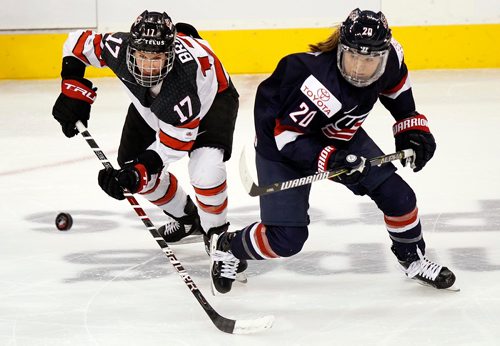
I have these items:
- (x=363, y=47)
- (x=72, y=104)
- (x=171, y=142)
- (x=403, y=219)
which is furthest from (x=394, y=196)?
(x=72, y=104)

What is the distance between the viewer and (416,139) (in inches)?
120

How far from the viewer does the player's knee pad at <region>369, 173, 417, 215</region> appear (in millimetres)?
3004

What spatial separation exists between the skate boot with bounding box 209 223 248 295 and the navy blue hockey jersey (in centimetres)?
34

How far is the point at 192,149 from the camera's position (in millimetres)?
3381

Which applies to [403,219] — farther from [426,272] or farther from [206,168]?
[206,168]

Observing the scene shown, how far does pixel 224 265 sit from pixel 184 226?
573 mm

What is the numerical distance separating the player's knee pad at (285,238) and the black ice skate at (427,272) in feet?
1.22

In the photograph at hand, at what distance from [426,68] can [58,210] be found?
3590 millimetres

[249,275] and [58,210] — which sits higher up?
[249,275]

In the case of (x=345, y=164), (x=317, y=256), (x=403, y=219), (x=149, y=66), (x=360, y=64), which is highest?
(x=360, y=64)

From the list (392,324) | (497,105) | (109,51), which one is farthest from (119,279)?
(497,105)

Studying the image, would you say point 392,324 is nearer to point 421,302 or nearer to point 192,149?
point 421,302

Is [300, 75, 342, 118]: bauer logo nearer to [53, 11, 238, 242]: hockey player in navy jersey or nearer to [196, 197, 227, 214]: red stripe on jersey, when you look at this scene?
[53, 11, 238, 242]: hockey player in navy jersey

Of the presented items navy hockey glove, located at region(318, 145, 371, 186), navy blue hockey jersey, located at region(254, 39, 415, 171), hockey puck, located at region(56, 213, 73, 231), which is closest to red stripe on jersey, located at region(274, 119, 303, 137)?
navy blue hockey jersey, located at region(254, 39, 415, 171)
